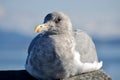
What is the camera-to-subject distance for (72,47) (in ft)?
25.4

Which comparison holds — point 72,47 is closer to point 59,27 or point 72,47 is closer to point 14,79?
point 59,27

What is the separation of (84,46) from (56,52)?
71 centimetres

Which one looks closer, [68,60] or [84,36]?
[68,60]

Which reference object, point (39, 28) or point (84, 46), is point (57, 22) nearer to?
point (39, 28)

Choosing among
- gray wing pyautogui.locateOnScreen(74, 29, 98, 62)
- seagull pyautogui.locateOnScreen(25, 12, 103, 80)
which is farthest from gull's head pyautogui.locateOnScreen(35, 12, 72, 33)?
gray wing pyautogui.locateOnScreen(74, 29, 98, 62)

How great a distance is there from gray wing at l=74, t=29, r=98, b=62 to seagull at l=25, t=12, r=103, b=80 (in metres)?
0.02

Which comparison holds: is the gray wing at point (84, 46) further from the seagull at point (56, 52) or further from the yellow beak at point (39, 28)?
the yellow beak at point (39, 28)

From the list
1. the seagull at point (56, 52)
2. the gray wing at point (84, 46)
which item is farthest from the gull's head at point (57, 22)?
the gray wing at point (84, 46)

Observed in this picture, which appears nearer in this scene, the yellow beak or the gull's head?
the yellow beak

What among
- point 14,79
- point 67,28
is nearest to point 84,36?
point 67,28

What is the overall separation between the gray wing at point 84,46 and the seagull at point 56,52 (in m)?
0.02

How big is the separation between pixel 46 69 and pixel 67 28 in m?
0.69

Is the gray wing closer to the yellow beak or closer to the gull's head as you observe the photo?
the gull's head

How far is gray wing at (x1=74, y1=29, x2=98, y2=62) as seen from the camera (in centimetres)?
799
